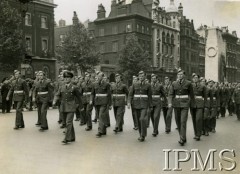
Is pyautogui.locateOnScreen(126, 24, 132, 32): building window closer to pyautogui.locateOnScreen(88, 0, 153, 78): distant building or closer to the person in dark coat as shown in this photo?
pyautogui.locateOnScreen(88, 0, 153, 78): distant building

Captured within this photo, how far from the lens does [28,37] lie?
40.8m

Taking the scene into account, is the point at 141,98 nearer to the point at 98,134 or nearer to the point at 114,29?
the point at 98,134

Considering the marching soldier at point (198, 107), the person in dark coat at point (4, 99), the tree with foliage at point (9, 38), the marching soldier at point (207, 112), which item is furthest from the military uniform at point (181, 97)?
the tree with foliage at point (9, 38)

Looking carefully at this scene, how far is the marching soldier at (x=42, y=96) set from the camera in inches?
513

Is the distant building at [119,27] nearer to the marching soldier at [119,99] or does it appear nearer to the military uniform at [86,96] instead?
the military uniform at [86,96]

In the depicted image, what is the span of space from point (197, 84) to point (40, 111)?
5.34 metres

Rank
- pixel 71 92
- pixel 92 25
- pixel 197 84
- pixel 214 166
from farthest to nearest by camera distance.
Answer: pixel 92 25
pixel 197 84
pixel 71 92
pixel 214 166

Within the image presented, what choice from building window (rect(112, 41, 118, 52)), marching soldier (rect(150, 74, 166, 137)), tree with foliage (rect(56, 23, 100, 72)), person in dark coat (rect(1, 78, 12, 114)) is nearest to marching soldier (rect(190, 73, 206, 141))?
marching soldier (rect(150, 74, 166, 137))

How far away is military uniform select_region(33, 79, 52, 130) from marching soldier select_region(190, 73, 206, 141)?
15.1ft

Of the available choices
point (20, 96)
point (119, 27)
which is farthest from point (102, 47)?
point (20, 96)

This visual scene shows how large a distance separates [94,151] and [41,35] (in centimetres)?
3445

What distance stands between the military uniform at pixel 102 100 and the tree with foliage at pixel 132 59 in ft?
107

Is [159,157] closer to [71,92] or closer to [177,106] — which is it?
[177,106]

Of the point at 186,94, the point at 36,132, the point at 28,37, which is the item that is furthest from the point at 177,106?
the point at 28,37
